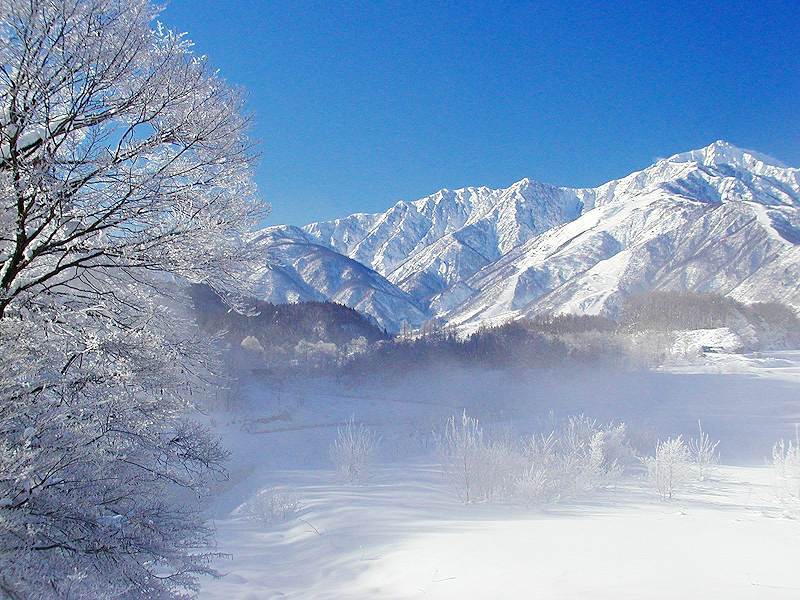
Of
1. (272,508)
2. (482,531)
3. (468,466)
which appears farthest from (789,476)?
(272,508)

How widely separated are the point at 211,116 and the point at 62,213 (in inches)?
75.5

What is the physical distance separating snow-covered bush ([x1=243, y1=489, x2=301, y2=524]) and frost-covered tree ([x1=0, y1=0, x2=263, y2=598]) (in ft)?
76.8

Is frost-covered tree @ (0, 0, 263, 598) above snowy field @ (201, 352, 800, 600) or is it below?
above

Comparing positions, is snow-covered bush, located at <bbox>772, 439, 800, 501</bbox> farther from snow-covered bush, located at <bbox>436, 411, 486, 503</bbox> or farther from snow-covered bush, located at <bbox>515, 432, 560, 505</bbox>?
snow-covered bush, located at <bbox>436, 411, 486, 503</bbox>

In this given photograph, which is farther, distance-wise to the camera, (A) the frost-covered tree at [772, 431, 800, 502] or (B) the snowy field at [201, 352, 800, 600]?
(A) the frost-covered tree at [772, 431, 800, 502]

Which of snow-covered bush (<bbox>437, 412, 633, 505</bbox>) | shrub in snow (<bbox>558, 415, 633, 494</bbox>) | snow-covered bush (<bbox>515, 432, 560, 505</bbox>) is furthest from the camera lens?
shrub in snow (<bbox>558, 415, 633, 494</bbox>)

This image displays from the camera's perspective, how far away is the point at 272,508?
28.4 m

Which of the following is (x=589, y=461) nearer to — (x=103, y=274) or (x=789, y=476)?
(x=789, y=476)

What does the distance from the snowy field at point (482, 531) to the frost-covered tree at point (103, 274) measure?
8.96m

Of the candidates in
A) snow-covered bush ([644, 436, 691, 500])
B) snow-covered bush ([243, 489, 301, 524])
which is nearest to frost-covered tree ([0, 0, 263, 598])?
snow-covered bush ([243, 489, 301, 524])

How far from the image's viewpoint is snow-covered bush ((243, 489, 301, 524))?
28.0 metres

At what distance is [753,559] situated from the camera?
45.8ft

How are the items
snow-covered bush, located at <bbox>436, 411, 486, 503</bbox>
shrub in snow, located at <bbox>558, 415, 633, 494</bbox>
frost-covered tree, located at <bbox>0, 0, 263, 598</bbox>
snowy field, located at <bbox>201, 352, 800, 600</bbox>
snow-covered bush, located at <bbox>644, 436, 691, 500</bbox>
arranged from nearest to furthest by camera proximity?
frost-covered tree, located at <bbox>0, 0, 263, 598</bbox> < snowy field, located at <bbox>201, 352, 800, 600</bbox> < snow-covered bush, located at <bbox>436, 411, 486, 503</bbox> < shrub in snow, located at <bbox>558, 415, 633, 494</bbox> < snow-covered bush, located at <bbox>644, 436, 691, 500</bbox>

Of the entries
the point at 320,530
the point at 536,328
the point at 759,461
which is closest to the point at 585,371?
the point at 536,328
